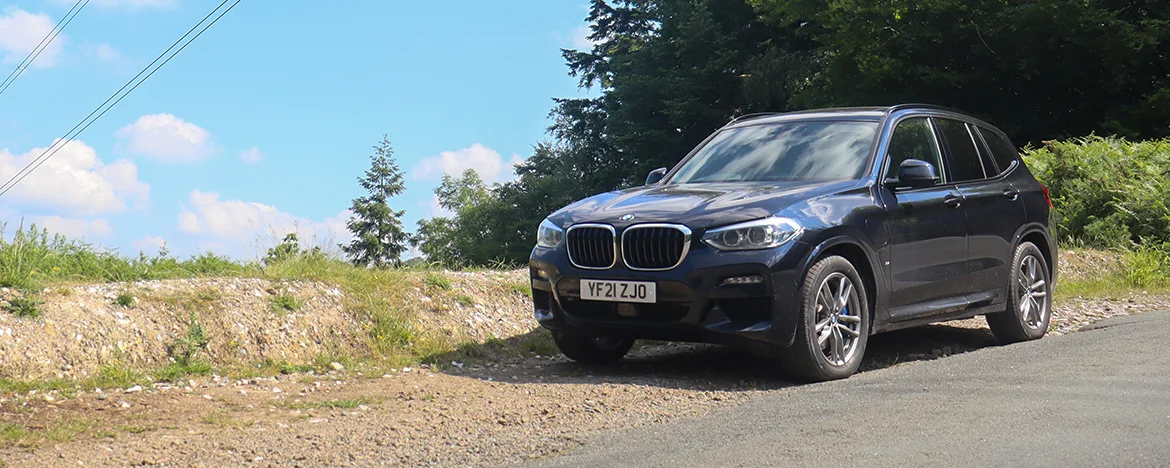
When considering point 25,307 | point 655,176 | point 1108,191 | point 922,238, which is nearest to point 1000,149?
point 922,238

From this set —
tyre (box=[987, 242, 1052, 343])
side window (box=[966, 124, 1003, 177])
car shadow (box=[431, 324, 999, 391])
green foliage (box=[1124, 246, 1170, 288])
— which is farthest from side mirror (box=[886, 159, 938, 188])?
green foliage (box=[1124, 246, 1170, 288])

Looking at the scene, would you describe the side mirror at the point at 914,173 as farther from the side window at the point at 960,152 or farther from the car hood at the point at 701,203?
→ the side window at the point at 960,152

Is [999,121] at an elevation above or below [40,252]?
above

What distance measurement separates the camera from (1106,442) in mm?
4680

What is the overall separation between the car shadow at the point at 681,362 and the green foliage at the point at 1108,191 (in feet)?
25.4

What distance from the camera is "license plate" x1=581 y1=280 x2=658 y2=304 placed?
6543 millimetres

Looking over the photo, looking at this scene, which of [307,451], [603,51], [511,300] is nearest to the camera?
[307,451]

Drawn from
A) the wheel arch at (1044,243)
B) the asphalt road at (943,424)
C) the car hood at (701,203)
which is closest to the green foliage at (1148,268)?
the wheel arch at (1044,243)

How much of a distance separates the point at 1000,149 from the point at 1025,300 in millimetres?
1294

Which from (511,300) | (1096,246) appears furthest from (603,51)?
(511,300)

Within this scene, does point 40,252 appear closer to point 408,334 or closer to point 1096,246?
point 408,334

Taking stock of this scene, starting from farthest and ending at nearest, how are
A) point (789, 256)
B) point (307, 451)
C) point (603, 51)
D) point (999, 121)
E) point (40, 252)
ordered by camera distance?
point (603, 51)
point (999, 121)
point (40, 252)
point (789, 256)
point (307, 451)

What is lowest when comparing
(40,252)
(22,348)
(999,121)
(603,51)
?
(22,348)

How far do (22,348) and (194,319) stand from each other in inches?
43.5
